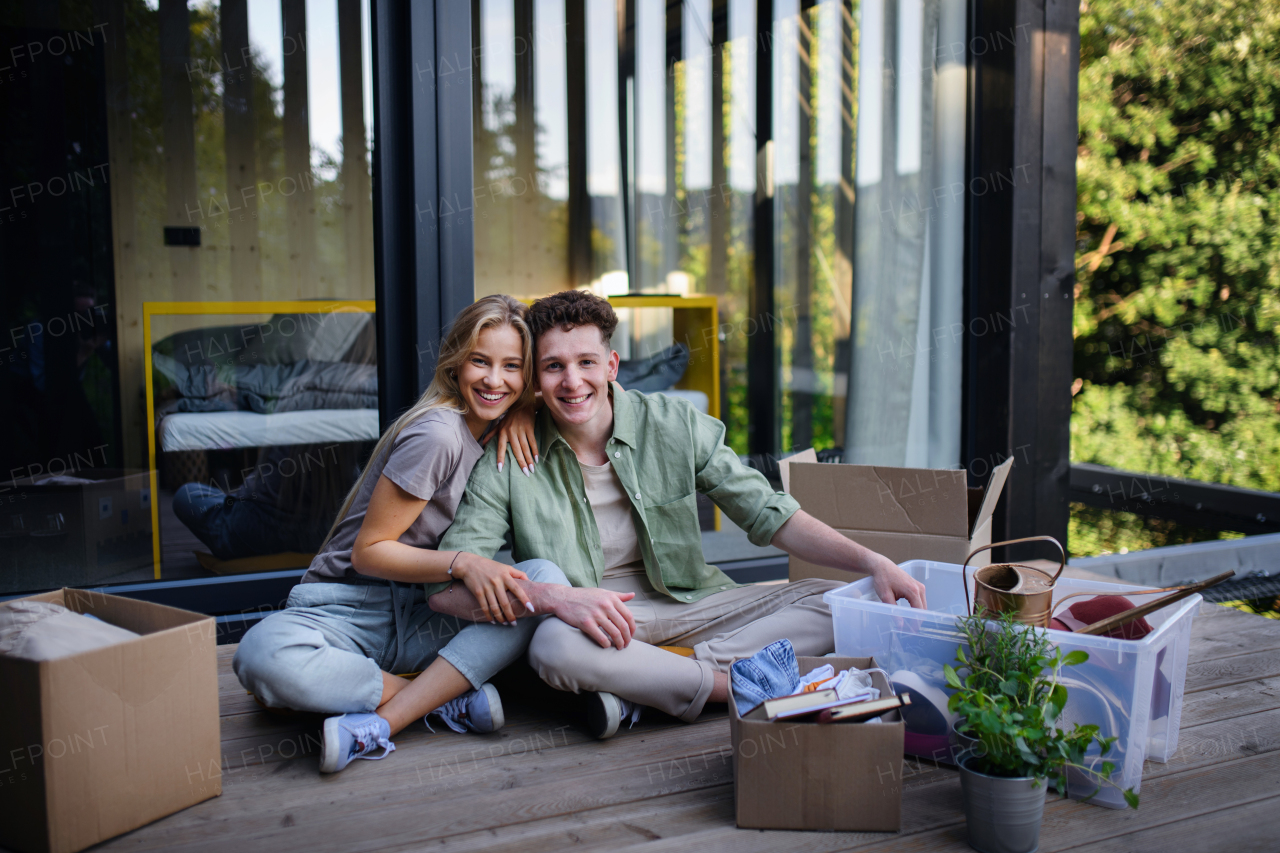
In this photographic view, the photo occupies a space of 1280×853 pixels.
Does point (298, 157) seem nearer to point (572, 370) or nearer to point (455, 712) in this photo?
point (572, 370)

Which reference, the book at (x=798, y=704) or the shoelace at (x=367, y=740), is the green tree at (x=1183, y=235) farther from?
the shoelace at (x=367, y=740)

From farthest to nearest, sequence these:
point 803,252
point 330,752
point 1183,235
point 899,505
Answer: point 1183,235
point 803,252
point 899,505
point 330,752

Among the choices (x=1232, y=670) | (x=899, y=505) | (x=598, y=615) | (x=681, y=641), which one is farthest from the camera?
(x=899, y=505)

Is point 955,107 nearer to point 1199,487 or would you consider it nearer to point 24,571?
point 1199,487

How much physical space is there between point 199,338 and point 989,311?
2231 mm

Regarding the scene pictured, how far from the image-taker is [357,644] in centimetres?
161

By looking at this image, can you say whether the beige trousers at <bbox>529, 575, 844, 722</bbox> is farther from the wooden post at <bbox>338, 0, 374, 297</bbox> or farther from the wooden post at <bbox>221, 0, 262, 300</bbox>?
the wooden post at <bbox>221, 0, 262, 300</bbox>

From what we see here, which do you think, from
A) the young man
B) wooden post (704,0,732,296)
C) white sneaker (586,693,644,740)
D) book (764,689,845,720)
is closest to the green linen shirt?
the young man

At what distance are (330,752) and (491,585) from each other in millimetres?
352

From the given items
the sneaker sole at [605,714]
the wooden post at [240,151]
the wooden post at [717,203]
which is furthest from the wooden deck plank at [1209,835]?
the wooden post at [717,203]

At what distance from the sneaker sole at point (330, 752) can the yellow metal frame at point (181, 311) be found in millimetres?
1022

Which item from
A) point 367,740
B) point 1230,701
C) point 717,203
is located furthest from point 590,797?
point 717,203

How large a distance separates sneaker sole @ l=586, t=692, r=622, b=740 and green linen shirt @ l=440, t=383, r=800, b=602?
0.23 metres

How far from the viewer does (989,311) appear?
8.87 ft
